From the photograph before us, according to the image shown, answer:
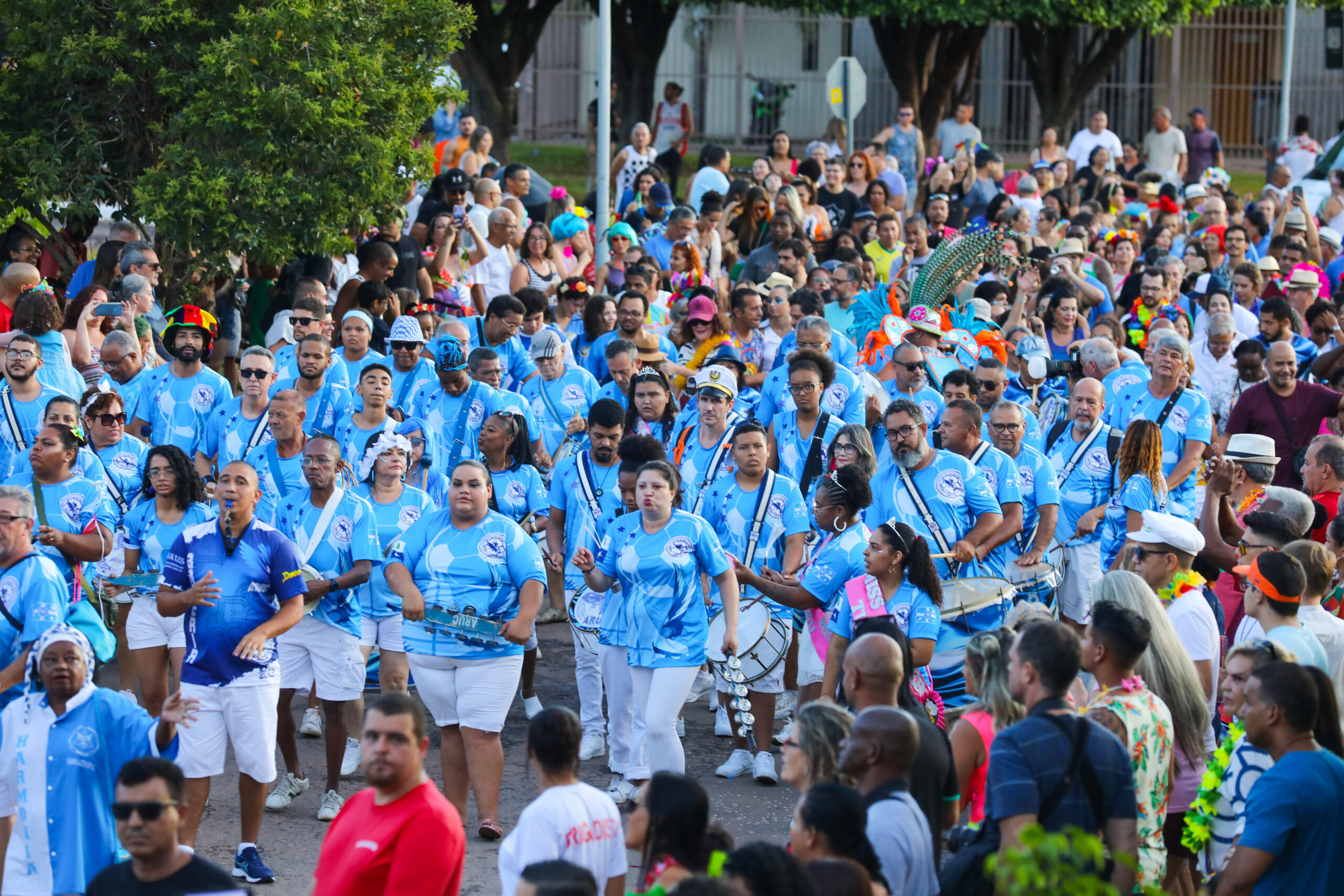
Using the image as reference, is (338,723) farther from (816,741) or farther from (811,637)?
(816,741)

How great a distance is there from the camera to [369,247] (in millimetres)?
12188

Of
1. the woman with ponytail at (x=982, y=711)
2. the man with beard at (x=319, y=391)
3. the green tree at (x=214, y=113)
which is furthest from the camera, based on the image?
the green tree at (x=214, y=113)

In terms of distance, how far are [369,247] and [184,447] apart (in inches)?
117

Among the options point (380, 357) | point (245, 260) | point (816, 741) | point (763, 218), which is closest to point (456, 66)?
point (763, 218)

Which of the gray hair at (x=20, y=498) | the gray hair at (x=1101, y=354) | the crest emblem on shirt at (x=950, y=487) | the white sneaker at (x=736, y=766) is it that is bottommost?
the white sneaker at (x=736, y=766)

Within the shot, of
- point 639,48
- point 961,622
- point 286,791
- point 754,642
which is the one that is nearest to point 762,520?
point 754,642

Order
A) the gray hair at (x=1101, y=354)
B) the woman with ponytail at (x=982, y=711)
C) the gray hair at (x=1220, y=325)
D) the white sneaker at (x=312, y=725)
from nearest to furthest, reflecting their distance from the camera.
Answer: the woman with ponytail at (x=982, y=711) < the white sneaker at (x=312, y=725) < the gray hair at (x=1101, y=354) < the gray hair at (x=1220, y=325)

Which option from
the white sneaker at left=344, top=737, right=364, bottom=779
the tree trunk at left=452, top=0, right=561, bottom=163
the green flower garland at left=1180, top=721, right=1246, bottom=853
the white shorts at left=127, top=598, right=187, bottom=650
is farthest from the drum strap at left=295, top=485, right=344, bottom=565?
the tree trunk at left=452, top=0, right=561, bottom=163

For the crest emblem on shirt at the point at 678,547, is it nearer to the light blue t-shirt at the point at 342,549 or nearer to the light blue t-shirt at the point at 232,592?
the light blue t-shirt at the point at 342,549

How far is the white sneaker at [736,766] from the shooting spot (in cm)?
845

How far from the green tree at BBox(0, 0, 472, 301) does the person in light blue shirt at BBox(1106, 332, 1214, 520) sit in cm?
592

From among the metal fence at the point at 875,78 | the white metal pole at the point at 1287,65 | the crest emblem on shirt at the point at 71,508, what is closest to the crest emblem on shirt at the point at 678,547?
the crest emblem on shirt at the point at 71,508

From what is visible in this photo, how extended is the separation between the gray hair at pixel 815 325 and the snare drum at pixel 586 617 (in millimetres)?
2604

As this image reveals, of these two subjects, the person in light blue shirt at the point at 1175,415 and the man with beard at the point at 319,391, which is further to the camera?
the person in light blue shirt at the point at 1175,415
